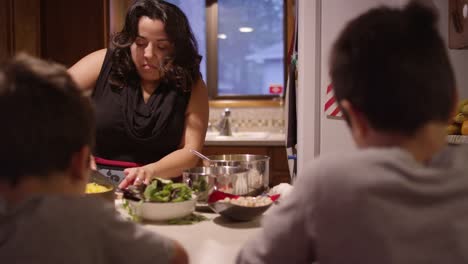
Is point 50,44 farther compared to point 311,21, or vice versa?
point 50,44

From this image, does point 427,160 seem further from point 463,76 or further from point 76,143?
point 463,76

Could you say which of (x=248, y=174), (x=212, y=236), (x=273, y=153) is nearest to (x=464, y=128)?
(x=248, y=174)

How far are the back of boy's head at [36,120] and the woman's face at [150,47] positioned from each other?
1.01 metres

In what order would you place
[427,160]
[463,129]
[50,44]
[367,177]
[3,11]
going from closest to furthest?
1. [367,177]
2. [427,160]
3. [463,129]
4. [3,11]
5. [50,44]

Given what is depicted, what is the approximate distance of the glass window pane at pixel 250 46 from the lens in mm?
3773

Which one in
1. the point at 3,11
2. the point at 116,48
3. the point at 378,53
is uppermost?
the point at 3,11

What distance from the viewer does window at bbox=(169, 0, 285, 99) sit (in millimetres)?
3777

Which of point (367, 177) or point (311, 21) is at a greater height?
point (311, 21)

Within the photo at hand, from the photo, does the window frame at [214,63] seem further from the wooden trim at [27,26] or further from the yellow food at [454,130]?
the yellow food at [454,130]

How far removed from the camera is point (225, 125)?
3494 mm

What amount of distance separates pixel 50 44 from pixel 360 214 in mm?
3217

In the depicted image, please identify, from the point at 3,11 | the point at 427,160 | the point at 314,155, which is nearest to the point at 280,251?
the point at 427,160

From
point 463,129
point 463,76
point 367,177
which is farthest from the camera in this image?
point 463,76

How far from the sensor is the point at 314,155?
2.11 m
